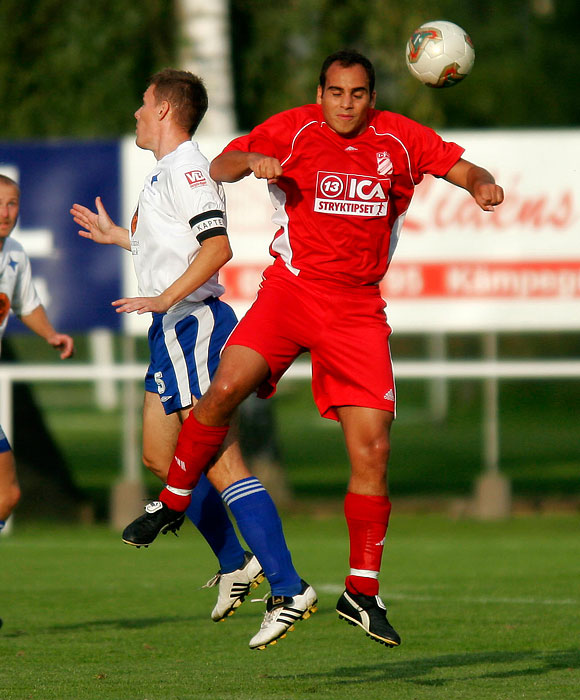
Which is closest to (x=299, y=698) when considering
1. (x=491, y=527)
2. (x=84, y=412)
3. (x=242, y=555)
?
(x=242, y=555)

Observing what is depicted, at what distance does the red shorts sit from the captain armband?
0.36m

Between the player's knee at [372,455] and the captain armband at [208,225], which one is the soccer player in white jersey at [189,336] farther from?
the player's knee at [372,455]

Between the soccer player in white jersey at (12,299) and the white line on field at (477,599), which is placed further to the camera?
the white line on field at (477,599)

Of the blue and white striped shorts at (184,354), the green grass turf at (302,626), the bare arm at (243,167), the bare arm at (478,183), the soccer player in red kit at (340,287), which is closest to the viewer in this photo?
the bare arm at (243,167)

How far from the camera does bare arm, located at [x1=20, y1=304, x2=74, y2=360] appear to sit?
7520mm

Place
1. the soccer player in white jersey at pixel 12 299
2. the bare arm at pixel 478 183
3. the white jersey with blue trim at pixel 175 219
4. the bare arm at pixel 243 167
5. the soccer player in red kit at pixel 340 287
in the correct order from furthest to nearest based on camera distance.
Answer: the soccer player in white jersey at pixel 12 299 → the white jersey with blue trim at pixel 175 219 → the soccer player in red kit at pixel 340 287 → the bare arm at pixel 478 183 → the bare arm at pixel 243 167

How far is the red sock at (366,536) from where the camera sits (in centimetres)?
606

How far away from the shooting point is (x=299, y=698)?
595cm

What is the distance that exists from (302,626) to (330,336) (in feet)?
8.88

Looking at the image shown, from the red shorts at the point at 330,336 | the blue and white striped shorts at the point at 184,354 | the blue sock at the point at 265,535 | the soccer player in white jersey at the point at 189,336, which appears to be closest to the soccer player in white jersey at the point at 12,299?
the soccer player in white jersey at the point at 189,336

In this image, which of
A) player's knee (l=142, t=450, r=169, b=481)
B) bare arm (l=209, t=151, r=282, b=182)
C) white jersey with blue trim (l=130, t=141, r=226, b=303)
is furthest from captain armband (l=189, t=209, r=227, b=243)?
player's knee (l=142, t=450, r=169, b=481)

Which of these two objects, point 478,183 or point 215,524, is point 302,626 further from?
point 478,183

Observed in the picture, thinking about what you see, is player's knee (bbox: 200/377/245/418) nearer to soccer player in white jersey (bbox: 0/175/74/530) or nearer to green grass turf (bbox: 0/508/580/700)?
green grass turf (bbox: 0/508/580/700)

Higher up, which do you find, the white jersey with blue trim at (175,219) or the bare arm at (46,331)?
the white jersey with blue trim at (175,219)
